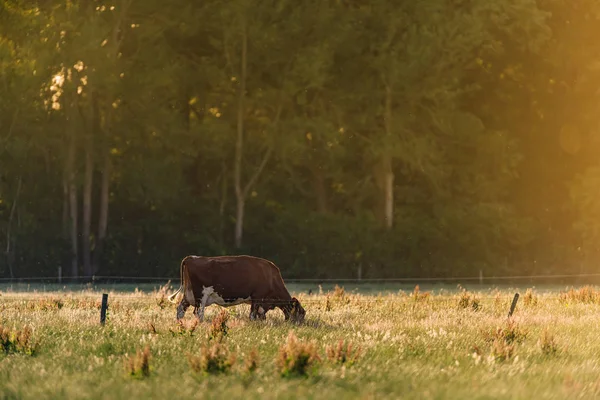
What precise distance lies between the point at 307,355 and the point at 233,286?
8.98 meters

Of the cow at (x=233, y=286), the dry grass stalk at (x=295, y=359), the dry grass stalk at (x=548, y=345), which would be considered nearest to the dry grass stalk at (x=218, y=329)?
the dry grass stalk at (x=295, y=359)

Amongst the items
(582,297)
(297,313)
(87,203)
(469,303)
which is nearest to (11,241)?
(87,203)

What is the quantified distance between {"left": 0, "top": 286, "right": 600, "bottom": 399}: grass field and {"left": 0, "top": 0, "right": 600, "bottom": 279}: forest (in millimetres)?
24636

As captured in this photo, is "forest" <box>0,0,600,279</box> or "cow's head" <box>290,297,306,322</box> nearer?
"cow's head" <box>290,297,306,322</box>

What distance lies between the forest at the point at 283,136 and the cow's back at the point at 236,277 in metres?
25.0

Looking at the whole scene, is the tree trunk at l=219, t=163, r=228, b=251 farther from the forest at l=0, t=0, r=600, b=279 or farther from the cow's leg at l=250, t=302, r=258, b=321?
the cow's leg at l=250, t=302, r=258, b=321

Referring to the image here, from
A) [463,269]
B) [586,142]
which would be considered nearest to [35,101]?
[463,269]

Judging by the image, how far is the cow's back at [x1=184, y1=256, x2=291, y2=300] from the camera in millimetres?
22234

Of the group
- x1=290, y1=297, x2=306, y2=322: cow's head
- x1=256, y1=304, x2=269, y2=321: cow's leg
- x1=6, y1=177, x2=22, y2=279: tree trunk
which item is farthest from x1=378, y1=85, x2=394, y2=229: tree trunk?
x1=290, y1=297, x2=306, y2=322: cow's head

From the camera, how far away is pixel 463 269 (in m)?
49.2

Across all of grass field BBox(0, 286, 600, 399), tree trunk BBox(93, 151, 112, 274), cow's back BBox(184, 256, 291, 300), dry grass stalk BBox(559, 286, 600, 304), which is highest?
tree trunk BBox(93, 151, 112, 274)

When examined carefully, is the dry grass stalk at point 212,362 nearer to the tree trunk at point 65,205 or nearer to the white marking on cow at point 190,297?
the white marking on cow at point 190,297

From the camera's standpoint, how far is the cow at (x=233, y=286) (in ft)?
72.7

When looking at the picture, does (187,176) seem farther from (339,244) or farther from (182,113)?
(339,244)
